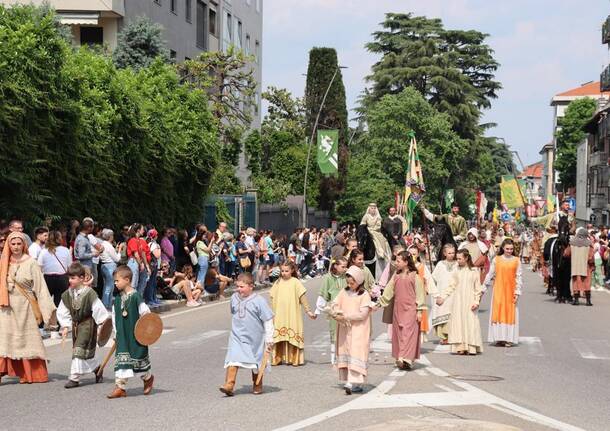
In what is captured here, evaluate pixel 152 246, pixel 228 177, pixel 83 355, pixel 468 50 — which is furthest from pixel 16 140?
pixel 468 50

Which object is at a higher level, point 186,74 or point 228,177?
point 186,74

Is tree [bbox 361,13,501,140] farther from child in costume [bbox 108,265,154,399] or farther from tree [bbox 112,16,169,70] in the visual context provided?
child in costume [bbox 108,265,154,399]

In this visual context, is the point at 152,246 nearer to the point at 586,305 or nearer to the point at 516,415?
the point at 586,305

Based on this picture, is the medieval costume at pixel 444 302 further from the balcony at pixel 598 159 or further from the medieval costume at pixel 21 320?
the balcony at pixel 598 159

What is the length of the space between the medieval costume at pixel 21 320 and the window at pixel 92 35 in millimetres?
30476

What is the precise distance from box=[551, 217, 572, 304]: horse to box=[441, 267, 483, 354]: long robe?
1234 cm

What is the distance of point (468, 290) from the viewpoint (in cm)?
1650

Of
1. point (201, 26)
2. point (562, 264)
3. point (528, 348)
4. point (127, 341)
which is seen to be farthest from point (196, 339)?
point (201, 26)

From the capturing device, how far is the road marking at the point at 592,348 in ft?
53.8

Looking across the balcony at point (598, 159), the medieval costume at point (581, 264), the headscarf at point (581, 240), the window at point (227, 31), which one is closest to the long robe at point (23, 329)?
the medieval costume at point (581, 264)

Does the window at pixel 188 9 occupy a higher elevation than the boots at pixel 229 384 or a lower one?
higher

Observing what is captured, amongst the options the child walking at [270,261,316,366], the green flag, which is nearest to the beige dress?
the child walking at [270,261,316,366]

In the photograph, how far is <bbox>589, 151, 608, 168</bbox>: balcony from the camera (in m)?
83.6

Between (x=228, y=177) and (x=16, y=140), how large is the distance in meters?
27.8
